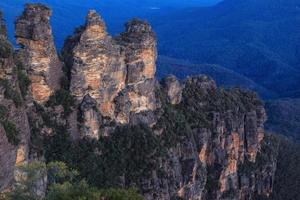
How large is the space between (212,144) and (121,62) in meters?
17.3

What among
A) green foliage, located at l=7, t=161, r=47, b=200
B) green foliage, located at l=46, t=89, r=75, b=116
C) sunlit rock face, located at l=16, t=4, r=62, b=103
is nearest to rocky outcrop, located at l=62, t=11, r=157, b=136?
green foliage, located at l=46, t=89, r=75, b=116

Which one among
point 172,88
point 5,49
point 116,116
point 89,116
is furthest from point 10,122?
point 172,88

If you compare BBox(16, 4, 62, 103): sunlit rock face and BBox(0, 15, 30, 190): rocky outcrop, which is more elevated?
BBox(16, 4, 62, 103): sunlit rock face

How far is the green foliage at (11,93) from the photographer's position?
38031 millimetres

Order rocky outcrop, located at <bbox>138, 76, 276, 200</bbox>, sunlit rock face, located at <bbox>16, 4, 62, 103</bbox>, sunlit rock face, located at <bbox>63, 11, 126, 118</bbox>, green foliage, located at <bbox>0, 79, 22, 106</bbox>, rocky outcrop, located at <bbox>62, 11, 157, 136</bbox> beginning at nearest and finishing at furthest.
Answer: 1. green foliage, located at <bbox>0, 79, 22, 106</bbox>
2. sunlit rock face, located at <bbox>16, 4, 62, 103</bbox>
3. sunlit rock face, located at <bbox>63, 11, 126, 118</bbox>
4. rocky outcrop, located at <bbox>62, 11, 157, 136</bbox>
5. rocky outcrop, located at <bbox>138, 76, 276, 200</bbox>

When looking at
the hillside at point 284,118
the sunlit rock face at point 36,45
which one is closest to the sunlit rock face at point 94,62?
the sunlit rock face at point 36,45

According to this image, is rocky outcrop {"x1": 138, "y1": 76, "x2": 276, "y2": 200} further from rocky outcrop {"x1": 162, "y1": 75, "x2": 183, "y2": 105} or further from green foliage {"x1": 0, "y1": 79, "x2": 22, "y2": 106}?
green foliage {"x1": 0, "y1": 79, "x2": 22, "y2": 106}

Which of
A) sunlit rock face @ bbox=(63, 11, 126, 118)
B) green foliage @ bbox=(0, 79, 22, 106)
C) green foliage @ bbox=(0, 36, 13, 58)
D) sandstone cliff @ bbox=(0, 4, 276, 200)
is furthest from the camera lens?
sunlit rock face @ bbox=(63, 11, 126, 118)

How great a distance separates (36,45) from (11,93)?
7.02 metres

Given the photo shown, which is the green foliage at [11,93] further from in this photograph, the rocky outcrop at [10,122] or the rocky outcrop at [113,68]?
the rocky outcrop at [113,68]

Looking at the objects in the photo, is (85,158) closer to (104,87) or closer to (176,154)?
(104,87)

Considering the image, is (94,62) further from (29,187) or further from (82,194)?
(82,194)

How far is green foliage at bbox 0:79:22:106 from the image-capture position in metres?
38.0

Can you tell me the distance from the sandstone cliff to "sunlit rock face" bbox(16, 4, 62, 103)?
0.07 meters
